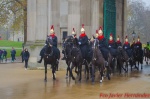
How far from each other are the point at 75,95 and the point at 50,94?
1.01 metres

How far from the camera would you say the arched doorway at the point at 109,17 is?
29578 millimetres

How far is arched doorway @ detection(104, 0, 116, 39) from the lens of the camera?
29578mm

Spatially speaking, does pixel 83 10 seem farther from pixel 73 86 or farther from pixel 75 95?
pixel 75 95

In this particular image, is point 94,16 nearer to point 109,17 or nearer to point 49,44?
point 109,17

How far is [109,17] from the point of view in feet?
101

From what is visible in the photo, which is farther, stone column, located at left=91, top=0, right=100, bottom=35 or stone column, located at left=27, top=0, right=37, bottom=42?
stone column, located at left=27, top=0, right=37, bottom=42

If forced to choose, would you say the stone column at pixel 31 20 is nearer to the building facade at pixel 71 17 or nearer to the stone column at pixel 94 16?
the building facade at pixel 71 17

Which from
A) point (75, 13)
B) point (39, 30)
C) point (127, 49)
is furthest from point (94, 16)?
point (39, 30)

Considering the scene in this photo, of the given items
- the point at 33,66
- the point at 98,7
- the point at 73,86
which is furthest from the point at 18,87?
the point at 98,7

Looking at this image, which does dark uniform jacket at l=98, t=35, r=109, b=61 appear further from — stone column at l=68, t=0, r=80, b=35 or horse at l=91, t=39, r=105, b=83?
stone column at l=68, t=0, r=80, b=35

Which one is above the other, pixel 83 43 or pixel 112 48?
pixel 83 43

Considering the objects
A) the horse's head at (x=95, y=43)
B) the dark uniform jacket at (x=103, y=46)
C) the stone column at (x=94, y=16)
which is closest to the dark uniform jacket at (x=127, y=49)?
the stone column at (x=94, y=16)

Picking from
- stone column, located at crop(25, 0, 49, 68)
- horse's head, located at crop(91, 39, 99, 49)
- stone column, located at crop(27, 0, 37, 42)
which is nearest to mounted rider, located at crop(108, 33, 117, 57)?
horse's head, located at crop(91, 39, 99, 49)

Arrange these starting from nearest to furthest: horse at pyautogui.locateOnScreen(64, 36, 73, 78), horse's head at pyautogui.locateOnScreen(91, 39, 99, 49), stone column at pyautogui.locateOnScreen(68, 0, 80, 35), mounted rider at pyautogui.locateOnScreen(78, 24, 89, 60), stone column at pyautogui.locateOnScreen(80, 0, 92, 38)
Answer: horse's head at pyautogui.locateOnScreen(91, 39, 99, 49)
horse at pyautogui.locateOnScreen(64, 36, 73, 78)
mounted rider at pyautogui.locateOnScreen(78, 24, 89, 60)
stone column at pyautogui.locateOnScreen(68, 0, 80, 35)
stone column at pyautogui.locateOnScreen(80, 0, 92, 38)
